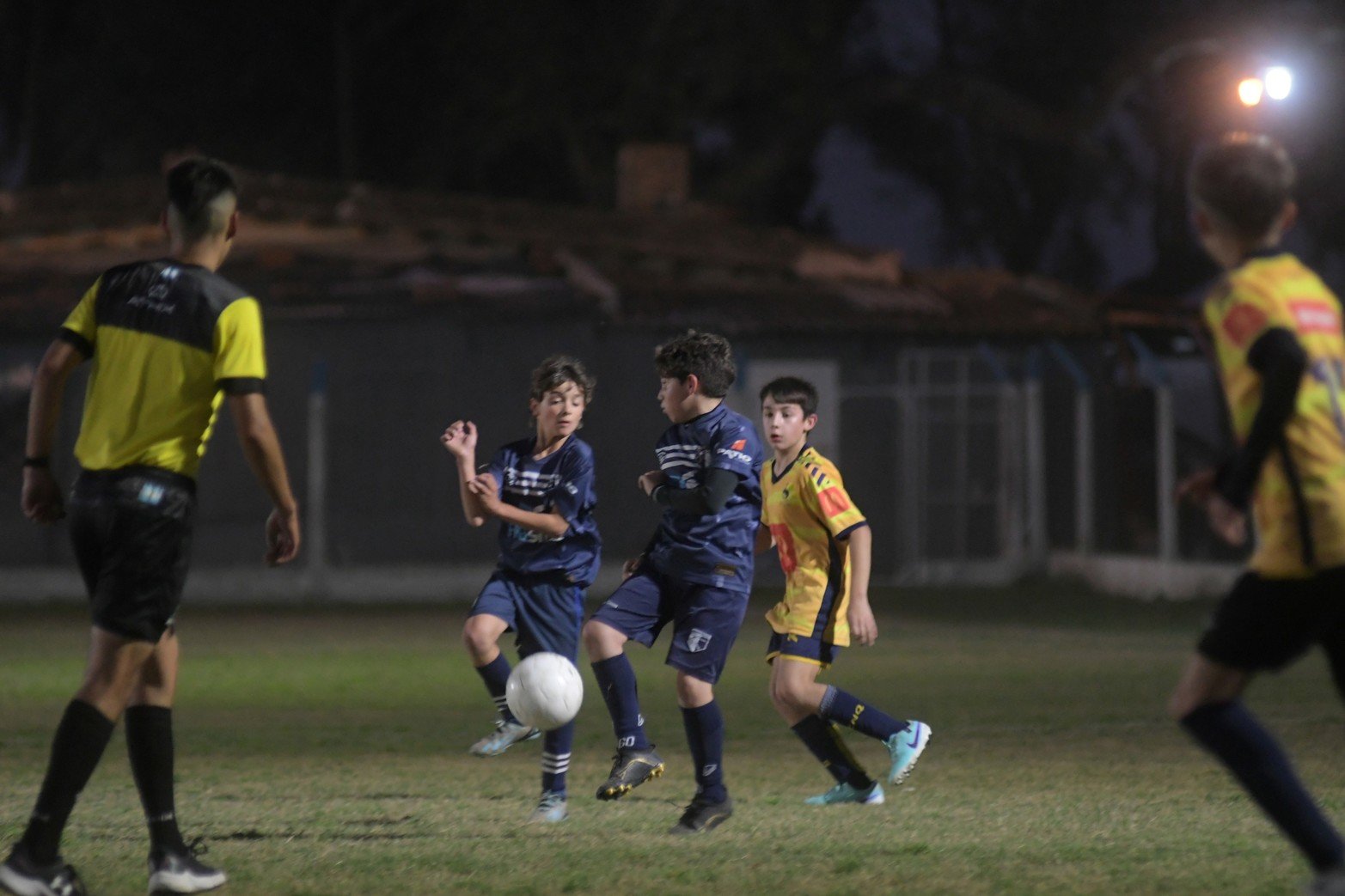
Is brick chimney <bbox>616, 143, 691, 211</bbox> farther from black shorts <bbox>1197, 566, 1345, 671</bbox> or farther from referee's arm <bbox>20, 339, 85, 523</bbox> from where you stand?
black shorts <bbox>1197, 566, 1345, 671</bbox>

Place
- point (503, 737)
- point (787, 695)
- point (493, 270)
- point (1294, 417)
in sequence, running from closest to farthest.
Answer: point (1294, 417), point (787, 695), point (503, 737), point (493, 270)

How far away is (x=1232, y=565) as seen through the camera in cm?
1905

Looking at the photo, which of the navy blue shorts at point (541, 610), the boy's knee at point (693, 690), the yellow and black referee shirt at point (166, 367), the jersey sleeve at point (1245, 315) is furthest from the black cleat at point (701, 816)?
the jersey sleeve at point (1245, 315)

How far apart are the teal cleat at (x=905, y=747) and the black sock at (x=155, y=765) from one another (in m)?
2.87

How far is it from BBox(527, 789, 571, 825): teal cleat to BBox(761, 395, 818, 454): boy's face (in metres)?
1.50

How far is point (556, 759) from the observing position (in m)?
7.17

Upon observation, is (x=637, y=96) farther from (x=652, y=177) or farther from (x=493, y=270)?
(x=493, y=270)

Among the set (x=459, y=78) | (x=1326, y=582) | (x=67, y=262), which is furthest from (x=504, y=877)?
(x=459, y=78)

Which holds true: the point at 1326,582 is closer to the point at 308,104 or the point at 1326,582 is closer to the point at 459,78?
the point at 459,78

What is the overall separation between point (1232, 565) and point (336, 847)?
1414 centimetres

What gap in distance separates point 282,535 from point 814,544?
2486 mm

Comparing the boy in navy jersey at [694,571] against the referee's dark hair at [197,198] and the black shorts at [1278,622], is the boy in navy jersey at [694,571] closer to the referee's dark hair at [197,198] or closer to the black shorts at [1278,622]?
the referee's dark hair at [197,198]

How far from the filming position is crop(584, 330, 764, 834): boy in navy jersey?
6.97 m

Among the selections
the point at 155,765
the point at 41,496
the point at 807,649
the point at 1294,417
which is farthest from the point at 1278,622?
the point at 41,496
